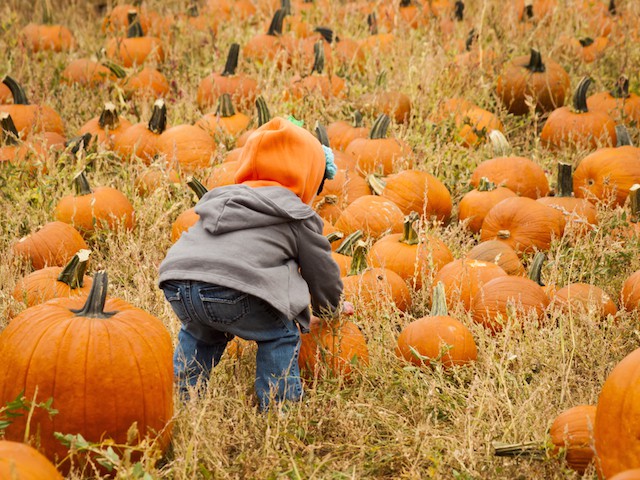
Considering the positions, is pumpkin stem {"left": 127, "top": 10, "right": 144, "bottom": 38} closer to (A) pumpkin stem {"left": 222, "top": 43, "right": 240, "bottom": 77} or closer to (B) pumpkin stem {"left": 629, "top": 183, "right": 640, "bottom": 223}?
(A) pumpkin stem {"left": 222, "top": 43, "right": 240, "bottom": 77}

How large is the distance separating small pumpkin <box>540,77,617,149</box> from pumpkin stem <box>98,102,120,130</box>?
3487mm

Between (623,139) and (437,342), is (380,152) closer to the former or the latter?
(623,139)

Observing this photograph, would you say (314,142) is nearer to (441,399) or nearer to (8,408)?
(441,399)

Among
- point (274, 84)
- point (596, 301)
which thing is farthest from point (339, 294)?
point (274, 84)

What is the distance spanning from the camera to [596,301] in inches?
162

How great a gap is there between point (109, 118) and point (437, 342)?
3773 mm

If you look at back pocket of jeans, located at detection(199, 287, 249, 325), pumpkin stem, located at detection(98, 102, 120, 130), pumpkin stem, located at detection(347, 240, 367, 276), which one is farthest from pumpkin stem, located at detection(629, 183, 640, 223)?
pumpkin stem, located at detection(98, 102, 120, 130)

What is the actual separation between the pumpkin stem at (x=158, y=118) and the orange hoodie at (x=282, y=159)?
2775 mm

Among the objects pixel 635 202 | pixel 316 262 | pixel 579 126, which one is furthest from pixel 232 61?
pixel 316 262

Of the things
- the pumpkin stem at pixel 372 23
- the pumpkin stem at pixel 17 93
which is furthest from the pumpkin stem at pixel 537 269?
the pumpkin stem at pixel 372 23

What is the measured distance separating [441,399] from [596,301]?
103cm

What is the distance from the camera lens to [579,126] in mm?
6648

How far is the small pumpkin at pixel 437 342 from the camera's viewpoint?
3.87m

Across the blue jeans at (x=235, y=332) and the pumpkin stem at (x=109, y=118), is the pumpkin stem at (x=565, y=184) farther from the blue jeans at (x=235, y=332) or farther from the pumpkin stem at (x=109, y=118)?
the pumpkin stem at (x=109, y=118)
